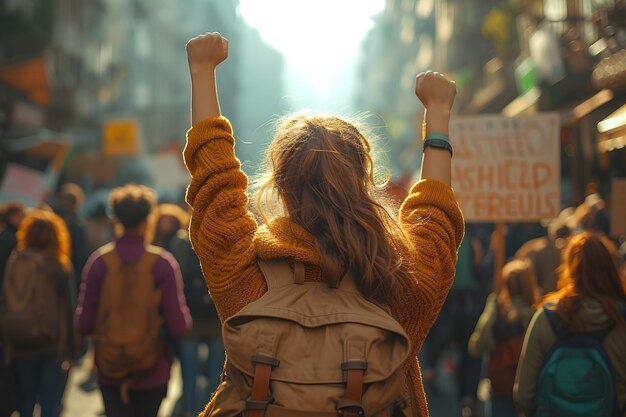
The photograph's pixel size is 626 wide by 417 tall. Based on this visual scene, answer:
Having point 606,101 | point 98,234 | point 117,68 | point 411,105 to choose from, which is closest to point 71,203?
point 98,234

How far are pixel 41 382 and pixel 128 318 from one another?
52.2 inches

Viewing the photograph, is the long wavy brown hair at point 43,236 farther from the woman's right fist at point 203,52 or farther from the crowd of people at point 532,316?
the woman's right fist at point 203,52

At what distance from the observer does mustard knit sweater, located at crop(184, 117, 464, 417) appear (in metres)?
2.58

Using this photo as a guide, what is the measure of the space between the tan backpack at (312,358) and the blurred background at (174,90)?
26.9 inches

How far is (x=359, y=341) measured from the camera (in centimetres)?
235

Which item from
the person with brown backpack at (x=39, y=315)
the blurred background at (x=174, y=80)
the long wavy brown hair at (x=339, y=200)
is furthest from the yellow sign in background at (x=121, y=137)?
the long wavy brown hair at (x=339, y=200)

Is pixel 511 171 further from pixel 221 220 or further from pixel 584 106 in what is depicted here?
pixel 584 106

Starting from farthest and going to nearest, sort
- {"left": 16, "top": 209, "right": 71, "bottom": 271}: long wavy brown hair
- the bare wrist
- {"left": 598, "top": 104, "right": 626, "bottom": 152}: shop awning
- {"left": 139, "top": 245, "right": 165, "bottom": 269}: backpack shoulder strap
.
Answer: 1. {"left": 598, "top": 104, "right": 626, "bottom": 152}: shop awning
2. {"left": 16, "top": 209, "right": 71, "bottom": 271}: long wavy brown hair
3. {"left": 139, "top": 245, "right": 165, "bottom": 269}: backpack shoulder strap
4. the bare wrist

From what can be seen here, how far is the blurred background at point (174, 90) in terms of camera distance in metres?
13.0

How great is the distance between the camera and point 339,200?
100 inches

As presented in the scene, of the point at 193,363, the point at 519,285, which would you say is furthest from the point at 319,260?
the point at 193,363

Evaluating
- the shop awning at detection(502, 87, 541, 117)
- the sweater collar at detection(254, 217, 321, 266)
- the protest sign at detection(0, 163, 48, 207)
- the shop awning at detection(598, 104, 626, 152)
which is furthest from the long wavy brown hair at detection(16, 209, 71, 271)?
the shop awning at detection(502, 87, 541, 117)

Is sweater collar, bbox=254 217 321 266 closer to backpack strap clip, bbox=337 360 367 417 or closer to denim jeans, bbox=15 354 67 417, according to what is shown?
backpack strap clip, bbox=337 360 367 417

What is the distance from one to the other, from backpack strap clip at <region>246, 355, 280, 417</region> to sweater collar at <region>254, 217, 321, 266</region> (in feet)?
0.95
